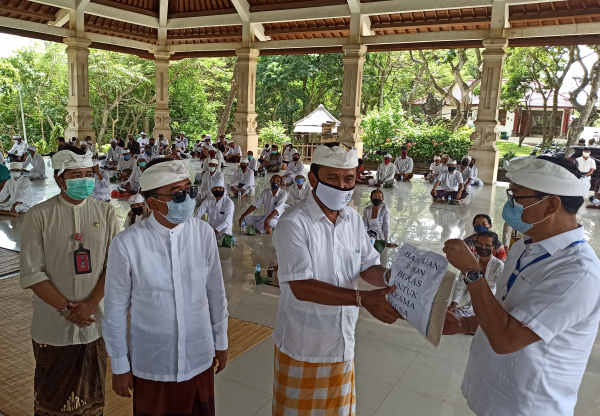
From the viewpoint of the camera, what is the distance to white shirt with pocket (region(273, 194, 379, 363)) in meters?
1.92

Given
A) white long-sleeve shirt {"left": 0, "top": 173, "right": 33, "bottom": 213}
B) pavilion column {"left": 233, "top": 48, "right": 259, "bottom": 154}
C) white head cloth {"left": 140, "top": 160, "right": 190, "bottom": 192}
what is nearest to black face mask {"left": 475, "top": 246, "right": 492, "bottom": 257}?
white head cloth {"left": 140, "top": 160, "right": 190, "bottom": 192}

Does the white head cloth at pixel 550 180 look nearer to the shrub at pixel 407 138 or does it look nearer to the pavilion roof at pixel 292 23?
the pavilion roof at pixel 292 23

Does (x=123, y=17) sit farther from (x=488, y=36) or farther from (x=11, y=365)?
(x=11, y=365)

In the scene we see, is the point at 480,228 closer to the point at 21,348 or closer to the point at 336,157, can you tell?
the point at 336,157

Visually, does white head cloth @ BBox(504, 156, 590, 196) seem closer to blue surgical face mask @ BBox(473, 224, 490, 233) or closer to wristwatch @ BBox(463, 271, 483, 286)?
wristwatch @ BBox(463, 271, 483, 286)

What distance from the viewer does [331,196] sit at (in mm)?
2043

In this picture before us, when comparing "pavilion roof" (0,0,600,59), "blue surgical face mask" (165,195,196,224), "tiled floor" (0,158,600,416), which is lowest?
"tiled floor" (0,158,600,416)

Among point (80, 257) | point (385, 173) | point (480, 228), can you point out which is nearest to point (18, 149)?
point (385, 173)

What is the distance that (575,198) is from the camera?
156cm

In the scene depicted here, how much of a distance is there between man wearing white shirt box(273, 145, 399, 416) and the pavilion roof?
12681 mm

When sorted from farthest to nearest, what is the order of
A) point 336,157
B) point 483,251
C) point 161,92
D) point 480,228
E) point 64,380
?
point 161,92, point 480,228, point 483,251, point 64,380, point 336,157

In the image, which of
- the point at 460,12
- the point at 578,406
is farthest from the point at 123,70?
the point at 578,406

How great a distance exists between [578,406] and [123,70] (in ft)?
79.7

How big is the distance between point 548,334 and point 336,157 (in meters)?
1.03
